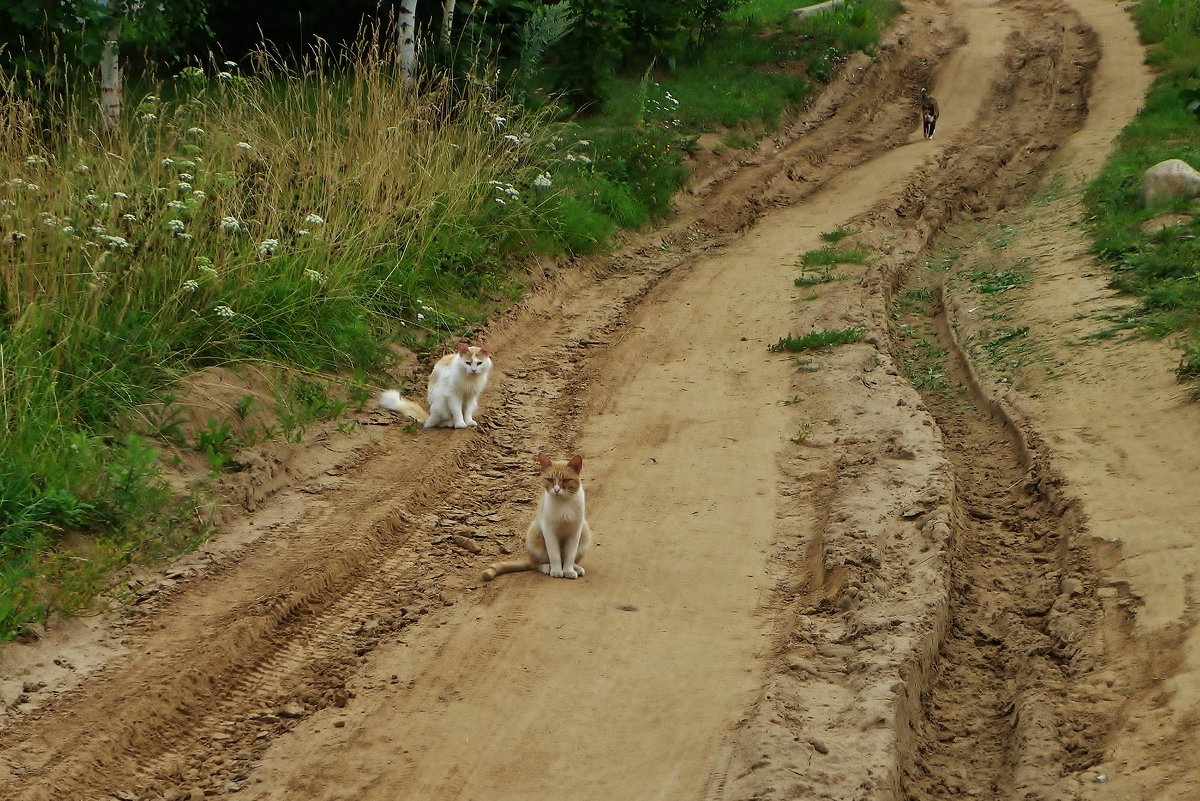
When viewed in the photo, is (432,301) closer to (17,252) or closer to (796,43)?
(17,252)

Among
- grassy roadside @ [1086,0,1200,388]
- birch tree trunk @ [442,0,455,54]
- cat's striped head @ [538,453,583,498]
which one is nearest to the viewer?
cat's striped head @ [538,453,583,498]

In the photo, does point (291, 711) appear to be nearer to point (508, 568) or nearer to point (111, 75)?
point (508, 568)

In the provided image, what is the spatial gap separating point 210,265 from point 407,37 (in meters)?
7.59

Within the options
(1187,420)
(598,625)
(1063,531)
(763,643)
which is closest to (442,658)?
(598,625)

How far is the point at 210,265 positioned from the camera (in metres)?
10.4

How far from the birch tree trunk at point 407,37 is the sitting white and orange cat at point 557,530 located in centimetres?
1007

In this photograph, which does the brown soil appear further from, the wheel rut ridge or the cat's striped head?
the cat's striped head

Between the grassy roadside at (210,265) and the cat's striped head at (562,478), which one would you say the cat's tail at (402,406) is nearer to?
the grassy roadside at (210,265)

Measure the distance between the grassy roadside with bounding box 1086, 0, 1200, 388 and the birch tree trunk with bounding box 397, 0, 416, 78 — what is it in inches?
342

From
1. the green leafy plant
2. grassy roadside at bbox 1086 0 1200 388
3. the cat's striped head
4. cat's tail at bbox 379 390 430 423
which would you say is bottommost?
the green leafy plant

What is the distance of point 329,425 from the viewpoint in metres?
10.4

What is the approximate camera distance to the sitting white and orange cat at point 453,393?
10469 mm

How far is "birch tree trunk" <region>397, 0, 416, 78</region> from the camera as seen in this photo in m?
16.9

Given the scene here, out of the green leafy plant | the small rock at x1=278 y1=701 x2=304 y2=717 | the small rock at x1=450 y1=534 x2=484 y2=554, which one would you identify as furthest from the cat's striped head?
the green leafy plant
